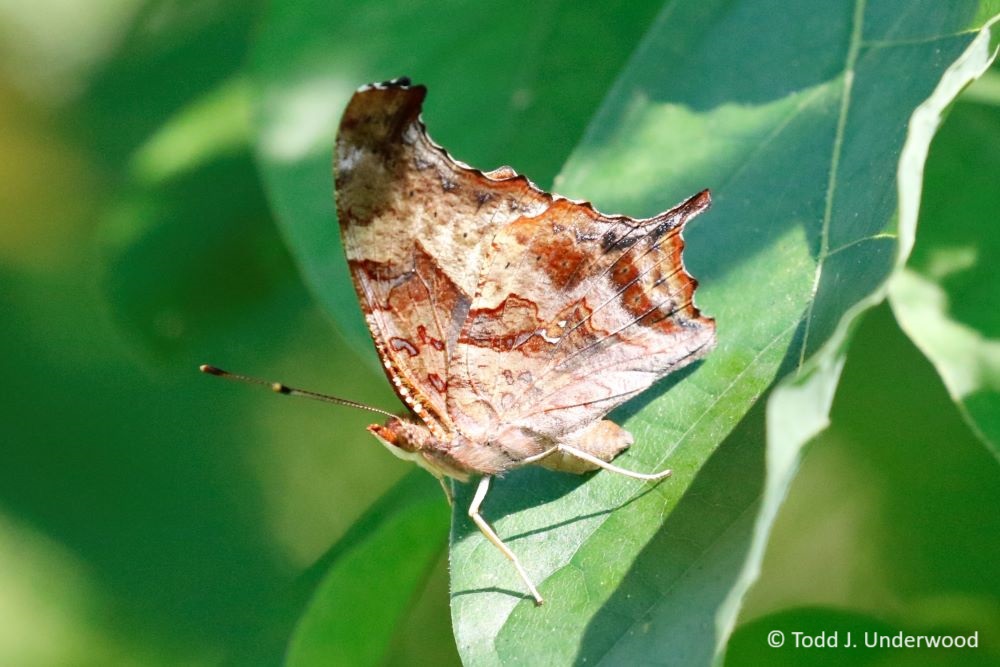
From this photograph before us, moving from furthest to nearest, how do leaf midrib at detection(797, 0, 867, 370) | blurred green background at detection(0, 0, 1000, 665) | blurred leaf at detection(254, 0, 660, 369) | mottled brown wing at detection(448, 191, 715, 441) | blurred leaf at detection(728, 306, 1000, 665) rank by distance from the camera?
blurred green background at detection(0, 0, 1000, 665) → blurred leaf at detection(254, 0, 660, 369) → blurred leaf at detection(728, 306, 1000, 665) → mottled brown wing at detection(448, 191, 715, 441) → leaf midrib at detection(797, 0, 867, 370)

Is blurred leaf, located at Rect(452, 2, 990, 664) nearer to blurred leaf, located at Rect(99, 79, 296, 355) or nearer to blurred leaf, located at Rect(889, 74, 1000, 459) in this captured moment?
blurred leaf, located at Rect(889, 74, 1000, 459)

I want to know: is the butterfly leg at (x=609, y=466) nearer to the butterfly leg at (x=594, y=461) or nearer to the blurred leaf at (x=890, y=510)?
the butterfly leg at (x=594, y=461)

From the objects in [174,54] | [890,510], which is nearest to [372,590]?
[890,510]

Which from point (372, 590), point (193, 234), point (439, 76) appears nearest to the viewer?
point (372, 590)

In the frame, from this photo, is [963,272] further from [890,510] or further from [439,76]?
[439,76]

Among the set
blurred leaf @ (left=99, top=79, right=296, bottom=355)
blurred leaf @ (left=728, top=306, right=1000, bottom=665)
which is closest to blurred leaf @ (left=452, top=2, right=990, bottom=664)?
blurred leaf @ (left=728, top=306, right=1000, bottom=665)

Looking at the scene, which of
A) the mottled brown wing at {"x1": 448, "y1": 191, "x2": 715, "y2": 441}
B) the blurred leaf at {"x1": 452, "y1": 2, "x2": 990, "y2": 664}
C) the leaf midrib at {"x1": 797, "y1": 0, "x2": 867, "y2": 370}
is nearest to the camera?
the blurred leaf at {"x1": 452, "y1": 2, "x2": 990, "y2": 664}

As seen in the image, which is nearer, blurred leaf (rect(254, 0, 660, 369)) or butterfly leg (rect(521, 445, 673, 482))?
butterfly leg (rect(521, 445, 673, 482))

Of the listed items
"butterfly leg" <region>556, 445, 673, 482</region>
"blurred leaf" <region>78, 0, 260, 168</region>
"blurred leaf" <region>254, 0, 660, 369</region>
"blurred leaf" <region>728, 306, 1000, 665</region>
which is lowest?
"blurred leaf" <region>728, 306, 1000, 665</region>
